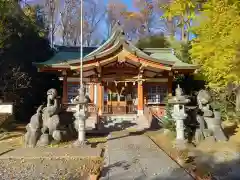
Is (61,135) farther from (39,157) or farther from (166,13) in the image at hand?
(166,13)

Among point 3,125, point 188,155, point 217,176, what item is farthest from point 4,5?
point 217,176

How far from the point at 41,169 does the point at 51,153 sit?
80.3 inches

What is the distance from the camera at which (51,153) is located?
10.5 metres

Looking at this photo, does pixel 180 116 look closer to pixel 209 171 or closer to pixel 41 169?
pixel 209 171

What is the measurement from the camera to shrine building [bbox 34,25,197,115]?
65.3ft

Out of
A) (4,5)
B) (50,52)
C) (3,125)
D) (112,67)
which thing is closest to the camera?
(4,5)

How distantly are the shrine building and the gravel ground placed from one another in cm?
981

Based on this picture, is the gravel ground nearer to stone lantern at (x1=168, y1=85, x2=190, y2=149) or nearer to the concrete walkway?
the concrete walkway

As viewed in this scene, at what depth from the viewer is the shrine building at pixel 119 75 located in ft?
65.3

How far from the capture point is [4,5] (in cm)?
1511

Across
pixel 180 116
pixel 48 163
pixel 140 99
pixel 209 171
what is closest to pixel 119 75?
pixel 140 99

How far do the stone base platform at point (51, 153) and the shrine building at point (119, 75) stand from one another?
7.87 metres

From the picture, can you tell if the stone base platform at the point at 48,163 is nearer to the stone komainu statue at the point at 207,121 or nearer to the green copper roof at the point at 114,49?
the stone komainu statue at the point at 207,121

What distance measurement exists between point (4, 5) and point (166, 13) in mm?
9387
